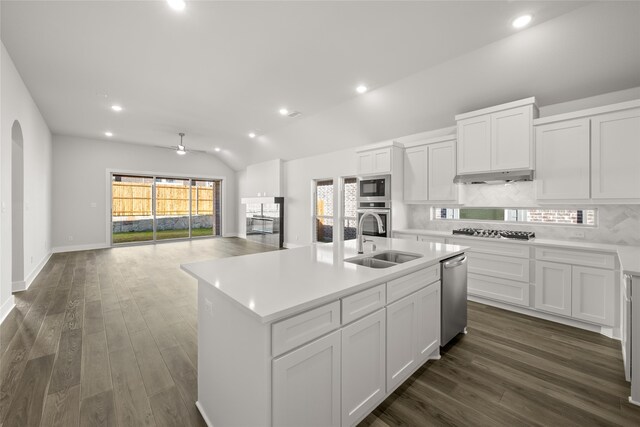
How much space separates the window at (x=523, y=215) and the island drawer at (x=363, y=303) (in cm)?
314

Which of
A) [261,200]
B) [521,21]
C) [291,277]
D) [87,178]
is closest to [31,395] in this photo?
[291,277]

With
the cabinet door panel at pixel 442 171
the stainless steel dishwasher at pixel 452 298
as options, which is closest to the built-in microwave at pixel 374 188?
Result: the cabinet door panel at pixel 442 171

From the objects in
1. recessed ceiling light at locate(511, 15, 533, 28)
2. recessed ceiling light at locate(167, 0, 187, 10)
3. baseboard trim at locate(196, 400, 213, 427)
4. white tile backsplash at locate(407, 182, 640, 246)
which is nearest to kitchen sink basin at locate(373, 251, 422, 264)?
baseboard trim at locate(196, 400, 213, 427)

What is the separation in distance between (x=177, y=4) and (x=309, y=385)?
3.06m

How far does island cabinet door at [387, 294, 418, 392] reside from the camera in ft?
5.68

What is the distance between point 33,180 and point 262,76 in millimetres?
4455

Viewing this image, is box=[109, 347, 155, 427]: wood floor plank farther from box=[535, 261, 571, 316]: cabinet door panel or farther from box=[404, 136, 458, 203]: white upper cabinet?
box=[404, 136, 458, 203]: white upper cabinet

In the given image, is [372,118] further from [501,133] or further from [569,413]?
[569,413]

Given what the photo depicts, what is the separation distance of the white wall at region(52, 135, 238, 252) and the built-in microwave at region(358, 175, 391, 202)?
6.77 meters

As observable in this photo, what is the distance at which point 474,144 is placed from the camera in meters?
3.61

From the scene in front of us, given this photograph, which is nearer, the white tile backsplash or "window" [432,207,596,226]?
the white tile backsplash

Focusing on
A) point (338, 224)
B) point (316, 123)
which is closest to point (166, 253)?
point (338, 224)

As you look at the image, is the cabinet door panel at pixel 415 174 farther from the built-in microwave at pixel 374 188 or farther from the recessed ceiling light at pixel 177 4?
the recessed ceiling light at pixel 177 4

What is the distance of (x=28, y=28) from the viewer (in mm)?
2678
